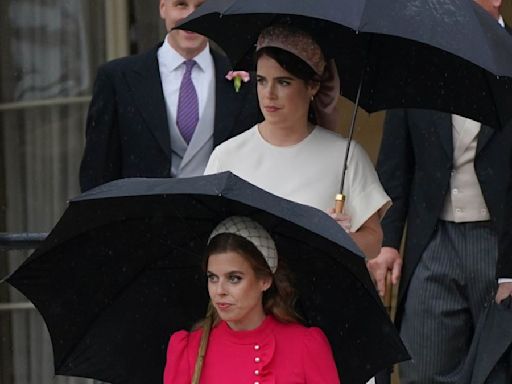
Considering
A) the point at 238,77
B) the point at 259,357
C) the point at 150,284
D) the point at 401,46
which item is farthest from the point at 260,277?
the point at 238,77

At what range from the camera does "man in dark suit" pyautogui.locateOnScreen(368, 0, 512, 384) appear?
7.54 meters

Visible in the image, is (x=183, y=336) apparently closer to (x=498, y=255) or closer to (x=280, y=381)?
(x=280, y=381)

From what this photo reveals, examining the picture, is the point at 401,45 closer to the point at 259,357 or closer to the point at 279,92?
the point at 279,92

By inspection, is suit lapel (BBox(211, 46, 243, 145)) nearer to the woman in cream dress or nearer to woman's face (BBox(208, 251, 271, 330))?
the woman in cream dress

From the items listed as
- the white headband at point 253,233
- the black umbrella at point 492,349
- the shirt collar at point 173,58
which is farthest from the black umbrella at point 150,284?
the shirt collar at point 173,58

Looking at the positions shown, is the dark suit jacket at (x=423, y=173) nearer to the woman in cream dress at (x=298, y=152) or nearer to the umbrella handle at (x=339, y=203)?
the woman in cream dress at (x=298, y=152)

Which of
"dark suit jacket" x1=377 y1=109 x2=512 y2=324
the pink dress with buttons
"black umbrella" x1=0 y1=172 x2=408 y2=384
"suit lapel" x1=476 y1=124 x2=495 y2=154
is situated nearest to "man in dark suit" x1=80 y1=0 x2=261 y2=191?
"dark suit jacket" x1=377 y1=109 x2=512 y2=324

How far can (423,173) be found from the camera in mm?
7711

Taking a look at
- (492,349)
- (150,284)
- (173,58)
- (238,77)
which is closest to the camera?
(150,284)

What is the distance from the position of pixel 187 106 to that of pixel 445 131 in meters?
1.05

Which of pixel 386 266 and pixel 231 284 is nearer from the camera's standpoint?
pixel 231 284

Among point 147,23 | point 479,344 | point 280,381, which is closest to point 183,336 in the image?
point 280,381

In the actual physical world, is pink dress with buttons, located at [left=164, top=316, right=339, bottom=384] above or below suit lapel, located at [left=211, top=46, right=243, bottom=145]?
below

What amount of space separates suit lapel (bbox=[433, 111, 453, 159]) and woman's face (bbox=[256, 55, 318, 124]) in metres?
1.16
